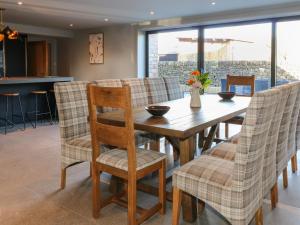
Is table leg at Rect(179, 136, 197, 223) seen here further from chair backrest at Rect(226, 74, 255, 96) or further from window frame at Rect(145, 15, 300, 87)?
window frame at Rect(145, 15, 300, 87)

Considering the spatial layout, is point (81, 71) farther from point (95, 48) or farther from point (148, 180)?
point (148, 180)

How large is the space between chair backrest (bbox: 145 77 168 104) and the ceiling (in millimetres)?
1682

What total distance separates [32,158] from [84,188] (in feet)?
4.37

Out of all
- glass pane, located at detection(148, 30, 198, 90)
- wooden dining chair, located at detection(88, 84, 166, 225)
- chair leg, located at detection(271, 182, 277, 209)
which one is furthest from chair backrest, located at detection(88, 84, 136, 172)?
glass pane, located at detection(148, 30, 198, 90)

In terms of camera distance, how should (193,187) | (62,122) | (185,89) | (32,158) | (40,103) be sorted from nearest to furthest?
(193,187), (62,122), (32,158), (40,103), (185,89)

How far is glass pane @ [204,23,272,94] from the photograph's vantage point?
6090 millimetres

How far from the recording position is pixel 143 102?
156 inches

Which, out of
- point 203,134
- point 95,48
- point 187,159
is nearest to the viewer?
point 187,159

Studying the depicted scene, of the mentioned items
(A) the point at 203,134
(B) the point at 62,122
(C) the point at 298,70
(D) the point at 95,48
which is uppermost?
(D) the point at 95,48

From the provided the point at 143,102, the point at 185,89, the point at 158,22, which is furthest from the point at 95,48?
the point at 143,102

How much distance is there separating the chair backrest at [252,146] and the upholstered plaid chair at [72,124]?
1409mm

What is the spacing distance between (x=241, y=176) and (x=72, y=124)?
1.78 m

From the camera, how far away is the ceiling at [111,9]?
5258 millimetres

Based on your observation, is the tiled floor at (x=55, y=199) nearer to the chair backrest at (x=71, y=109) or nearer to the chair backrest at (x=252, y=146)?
the chair backrest at (x=71, y=109)
